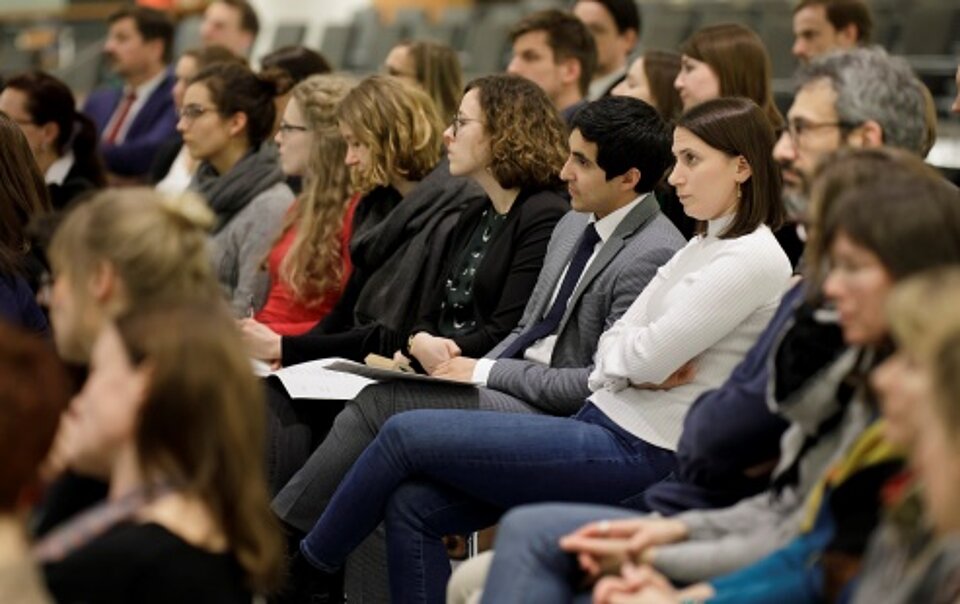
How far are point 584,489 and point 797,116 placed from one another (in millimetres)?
899

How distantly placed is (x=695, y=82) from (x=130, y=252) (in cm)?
257

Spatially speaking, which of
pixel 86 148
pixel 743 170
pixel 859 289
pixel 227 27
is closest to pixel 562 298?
pixel 743 170

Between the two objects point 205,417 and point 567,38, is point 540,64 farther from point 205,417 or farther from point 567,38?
point 205,417

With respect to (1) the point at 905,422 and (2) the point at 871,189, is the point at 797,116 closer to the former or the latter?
(2) the point at 871,189

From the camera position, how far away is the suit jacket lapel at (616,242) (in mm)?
3623

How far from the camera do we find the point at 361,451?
376 cm

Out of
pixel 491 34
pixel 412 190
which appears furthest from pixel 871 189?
pixel 491 34

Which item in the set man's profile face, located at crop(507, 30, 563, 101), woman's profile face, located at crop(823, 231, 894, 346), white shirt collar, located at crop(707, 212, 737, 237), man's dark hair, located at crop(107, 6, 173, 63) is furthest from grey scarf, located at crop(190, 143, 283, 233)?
woman's profile face, located at crop(823, 231, 894, 346)

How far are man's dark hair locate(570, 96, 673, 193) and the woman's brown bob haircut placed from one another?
37 centimetres

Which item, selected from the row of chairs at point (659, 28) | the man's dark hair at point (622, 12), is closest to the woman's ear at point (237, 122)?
the man's dark hair at point (622, 12)

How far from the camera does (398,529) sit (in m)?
3.37

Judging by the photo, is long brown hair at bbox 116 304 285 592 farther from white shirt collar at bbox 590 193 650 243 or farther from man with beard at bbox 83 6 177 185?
man with beard at bbox 83 6 177 185

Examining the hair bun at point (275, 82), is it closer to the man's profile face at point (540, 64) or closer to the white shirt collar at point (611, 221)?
the man's profile face at point (540, 64)

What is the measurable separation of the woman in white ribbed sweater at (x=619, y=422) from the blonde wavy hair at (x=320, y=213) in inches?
48.5
